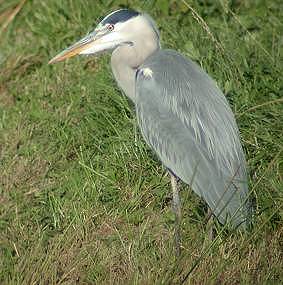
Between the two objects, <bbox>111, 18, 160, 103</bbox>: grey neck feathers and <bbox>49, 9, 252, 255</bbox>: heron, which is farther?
<bbox>111, 18, 160, 103</bbox>: grey neck feathers

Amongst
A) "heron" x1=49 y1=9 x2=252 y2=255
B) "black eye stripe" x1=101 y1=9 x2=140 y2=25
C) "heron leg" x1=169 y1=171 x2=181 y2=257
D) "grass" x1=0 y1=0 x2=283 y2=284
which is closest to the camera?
"grass" x1=0 y1=0 x2=283 y2=284

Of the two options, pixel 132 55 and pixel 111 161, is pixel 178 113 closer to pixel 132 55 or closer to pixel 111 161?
pixel 132 55

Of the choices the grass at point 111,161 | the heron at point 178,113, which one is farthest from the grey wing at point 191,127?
the grass at point 111,161

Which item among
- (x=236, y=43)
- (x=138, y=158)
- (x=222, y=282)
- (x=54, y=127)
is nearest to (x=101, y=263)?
(x=222, y=282)

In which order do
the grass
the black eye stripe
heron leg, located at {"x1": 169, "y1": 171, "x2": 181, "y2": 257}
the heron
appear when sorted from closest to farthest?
the grass, heron leg, located at {"x1": 169, "y1": 171, "x2": 181, "y2": 257}, the heron, the black eye stripe

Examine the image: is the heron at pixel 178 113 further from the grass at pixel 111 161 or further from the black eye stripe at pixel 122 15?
the grass at pixel 111 161

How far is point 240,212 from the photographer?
14.1 ft

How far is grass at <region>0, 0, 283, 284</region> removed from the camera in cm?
414

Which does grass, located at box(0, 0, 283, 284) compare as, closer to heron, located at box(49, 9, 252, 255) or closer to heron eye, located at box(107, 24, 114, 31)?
heron, located at box(49, 9, 252, 255)

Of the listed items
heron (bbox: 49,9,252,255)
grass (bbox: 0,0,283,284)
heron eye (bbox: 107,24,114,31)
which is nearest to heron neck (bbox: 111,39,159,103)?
heron (bbox: 49,9,252,255)

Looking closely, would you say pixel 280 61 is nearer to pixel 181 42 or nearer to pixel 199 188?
pixel 181 42

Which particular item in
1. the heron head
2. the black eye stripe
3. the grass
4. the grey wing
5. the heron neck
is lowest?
the grass

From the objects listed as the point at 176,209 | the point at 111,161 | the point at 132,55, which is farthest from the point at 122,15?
the point at 176,209

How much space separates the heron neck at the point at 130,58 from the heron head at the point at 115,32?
0.03m
